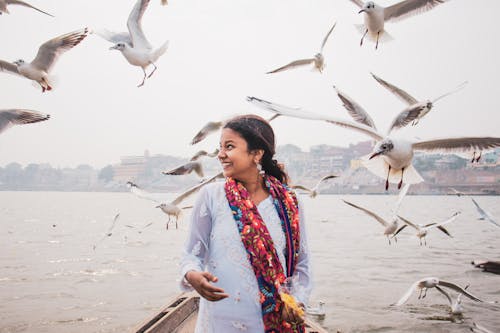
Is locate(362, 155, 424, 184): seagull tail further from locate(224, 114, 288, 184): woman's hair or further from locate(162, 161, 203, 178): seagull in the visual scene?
locate(162, 161, 203, 178): seagull

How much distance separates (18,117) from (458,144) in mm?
3389

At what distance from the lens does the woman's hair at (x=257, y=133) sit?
2064 millimetres

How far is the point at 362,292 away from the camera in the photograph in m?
12.1

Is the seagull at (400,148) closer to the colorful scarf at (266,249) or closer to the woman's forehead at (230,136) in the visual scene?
the woman's forehead at (230,136)

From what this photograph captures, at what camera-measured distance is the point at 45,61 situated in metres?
4.77

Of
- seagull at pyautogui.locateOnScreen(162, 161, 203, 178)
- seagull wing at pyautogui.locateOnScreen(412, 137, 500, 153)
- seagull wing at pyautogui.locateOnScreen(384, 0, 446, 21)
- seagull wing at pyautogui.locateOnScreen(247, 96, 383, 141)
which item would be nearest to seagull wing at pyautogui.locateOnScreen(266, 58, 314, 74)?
seagull wing at pyautogui.locateOnScreen(384, 0, 446, 21)

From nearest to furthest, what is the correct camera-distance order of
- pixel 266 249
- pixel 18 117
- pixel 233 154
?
pixel 266 249 → pixel 233 154 → pixel 18 117

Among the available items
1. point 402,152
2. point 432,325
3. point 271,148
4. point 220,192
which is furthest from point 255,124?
point 432,325

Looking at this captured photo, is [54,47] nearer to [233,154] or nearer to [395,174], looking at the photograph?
[233,154]

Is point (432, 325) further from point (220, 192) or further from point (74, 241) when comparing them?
point (74, 241)

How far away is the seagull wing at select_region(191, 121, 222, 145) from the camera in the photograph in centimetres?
623

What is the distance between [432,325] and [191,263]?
8.25 metres

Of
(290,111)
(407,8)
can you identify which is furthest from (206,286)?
(407,8)

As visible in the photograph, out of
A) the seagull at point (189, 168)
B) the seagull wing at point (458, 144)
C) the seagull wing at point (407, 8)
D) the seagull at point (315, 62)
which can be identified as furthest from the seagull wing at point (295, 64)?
the seagull wing at point (458, 144)
